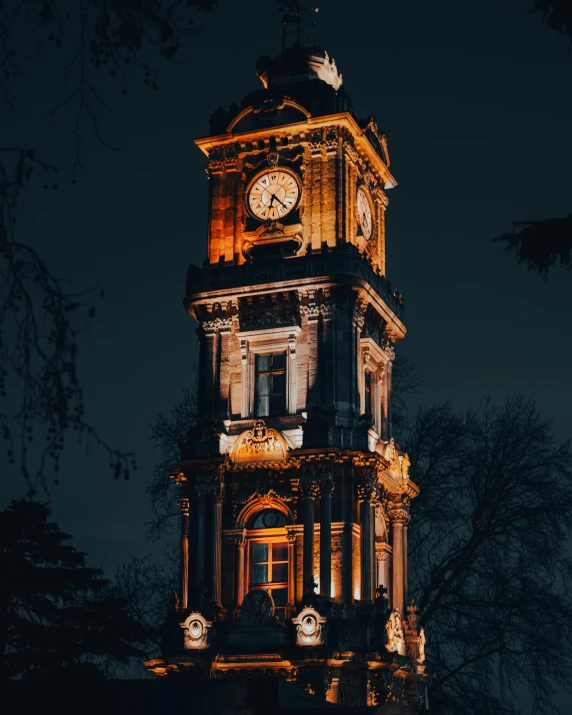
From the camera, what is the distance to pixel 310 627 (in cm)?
3581

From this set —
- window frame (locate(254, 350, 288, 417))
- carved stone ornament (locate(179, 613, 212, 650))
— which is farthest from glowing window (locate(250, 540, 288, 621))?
window frame (locate(254, 350, 288, 417))

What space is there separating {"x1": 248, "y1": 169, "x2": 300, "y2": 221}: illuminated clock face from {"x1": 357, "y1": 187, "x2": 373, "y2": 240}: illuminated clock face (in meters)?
2.53

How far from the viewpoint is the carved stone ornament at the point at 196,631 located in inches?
1462

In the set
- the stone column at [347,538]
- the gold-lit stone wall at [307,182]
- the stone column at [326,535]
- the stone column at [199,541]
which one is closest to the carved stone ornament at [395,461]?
the stone column at [347,538]

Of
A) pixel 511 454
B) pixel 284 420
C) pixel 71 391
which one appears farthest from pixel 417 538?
pixel 71 391

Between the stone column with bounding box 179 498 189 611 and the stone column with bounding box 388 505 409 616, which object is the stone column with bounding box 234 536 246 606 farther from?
the stone column with bounding box 388 505 409 616

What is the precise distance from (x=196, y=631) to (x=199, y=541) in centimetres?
272

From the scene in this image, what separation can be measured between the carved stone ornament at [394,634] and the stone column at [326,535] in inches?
72.7

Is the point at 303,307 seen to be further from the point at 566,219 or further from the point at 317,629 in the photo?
the point at 566,219

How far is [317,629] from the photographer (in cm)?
3578

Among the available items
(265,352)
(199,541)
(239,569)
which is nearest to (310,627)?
(239,569)

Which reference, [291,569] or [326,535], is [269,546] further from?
[326,535]

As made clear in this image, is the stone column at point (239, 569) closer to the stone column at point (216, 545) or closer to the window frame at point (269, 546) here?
the window frame at point (269, 546)

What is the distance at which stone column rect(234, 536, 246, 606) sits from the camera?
1508 inches
